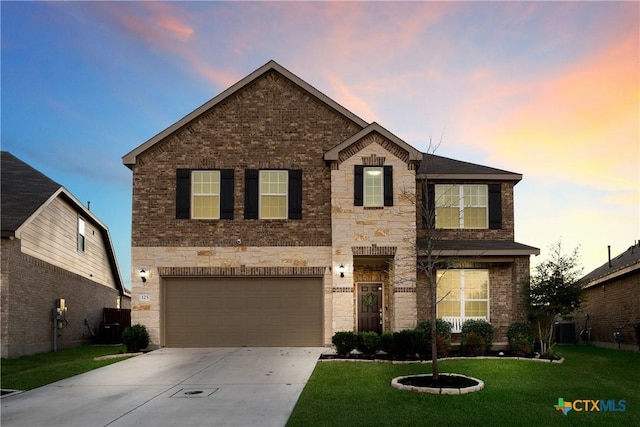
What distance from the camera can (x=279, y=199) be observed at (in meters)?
20.7

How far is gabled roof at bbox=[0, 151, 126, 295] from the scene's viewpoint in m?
20.6

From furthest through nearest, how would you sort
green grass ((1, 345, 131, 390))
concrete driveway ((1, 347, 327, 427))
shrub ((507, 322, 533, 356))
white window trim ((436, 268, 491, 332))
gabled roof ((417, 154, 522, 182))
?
gabled roof ((417, 154, 522, 182))
white window trim ((436, 268, 491, 332))
shrub ((507, 322, 533, 356))
green grass ((1, 345, 131, 390))
concrete driveway ((1, 347, 327, 427))

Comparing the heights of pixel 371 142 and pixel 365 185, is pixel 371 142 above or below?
above

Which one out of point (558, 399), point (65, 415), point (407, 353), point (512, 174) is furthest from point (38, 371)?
point (512, 174)

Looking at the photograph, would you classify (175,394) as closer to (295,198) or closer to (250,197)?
(250,197)

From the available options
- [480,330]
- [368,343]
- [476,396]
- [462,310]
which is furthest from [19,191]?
[476,396]

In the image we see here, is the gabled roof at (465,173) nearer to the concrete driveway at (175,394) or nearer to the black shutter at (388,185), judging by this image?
the black shutter at (388,185)

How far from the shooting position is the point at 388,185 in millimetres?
20234

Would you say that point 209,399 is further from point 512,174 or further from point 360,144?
point 512,174

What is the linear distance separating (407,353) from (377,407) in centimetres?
633

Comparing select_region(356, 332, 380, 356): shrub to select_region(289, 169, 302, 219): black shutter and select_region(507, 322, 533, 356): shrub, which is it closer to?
select_region(507, 322, 533, 356): shrub

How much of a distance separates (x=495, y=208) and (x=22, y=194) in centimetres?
1719

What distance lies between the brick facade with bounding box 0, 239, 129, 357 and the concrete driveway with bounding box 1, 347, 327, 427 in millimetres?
5116

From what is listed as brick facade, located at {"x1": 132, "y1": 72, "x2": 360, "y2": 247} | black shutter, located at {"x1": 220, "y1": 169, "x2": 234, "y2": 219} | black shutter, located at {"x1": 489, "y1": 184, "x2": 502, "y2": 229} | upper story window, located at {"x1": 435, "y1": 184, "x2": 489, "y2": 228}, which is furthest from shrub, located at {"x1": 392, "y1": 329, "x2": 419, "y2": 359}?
black shutter, located at {"x1": 220, "y1": 169, "x2": 234, "y2": 219}
